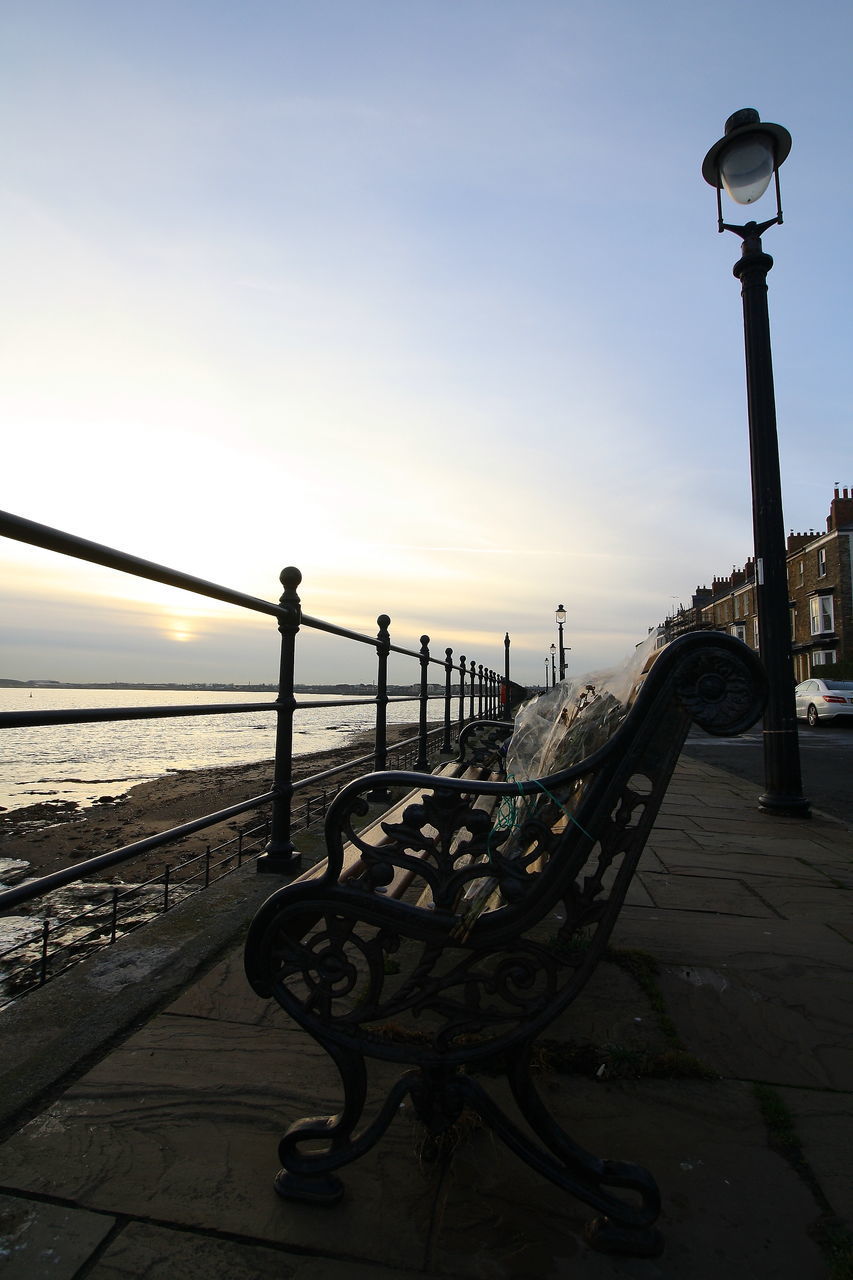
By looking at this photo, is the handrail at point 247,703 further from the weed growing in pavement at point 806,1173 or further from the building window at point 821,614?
the building window at point 821,614

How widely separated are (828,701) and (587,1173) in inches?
876

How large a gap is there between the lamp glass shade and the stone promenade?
559 cm

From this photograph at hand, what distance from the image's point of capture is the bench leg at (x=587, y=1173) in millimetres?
1105

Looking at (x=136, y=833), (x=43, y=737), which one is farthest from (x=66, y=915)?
(x=43, y=737)

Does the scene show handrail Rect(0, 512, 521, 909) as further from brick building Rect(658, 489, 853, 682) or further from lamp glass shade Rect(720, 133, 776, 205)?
brick building Rect(658, 489, 853, 682)

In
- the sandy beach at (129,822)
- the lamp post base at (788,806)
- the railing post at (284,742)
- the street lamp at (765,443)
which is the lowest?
the sandy beach at (129,822)

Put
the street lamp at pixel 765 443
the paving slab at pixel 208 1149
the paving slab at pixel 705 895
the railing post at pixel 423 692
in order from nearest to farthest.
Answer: the paving slab at pixel 208 1149
the paving slab at pixel 705 895
the street lamp at pixel 765 443
the railing post at pixel 423 692

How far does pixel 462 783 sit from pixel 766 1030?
124 cm

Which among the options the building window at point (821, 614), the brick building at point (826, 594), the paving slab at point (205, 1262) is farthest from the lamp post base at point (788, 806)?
the building window at point (821, 614)

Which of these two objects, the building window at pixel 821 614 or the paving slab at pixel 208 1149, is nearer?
the paving slab at pixel 208 1149

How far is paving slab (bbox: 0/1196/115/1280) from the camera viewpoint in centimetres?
103

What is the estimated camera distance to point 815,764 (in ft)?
32.9

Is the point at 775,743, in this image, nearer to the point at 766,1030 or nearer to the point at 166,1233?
the point at 766,1030

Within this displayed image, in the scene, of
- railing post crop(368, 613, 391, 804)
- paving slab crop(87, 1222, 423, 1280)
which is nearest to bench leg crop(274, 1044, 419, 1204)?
paving slab crop(87, 1222, 423, 1280)
